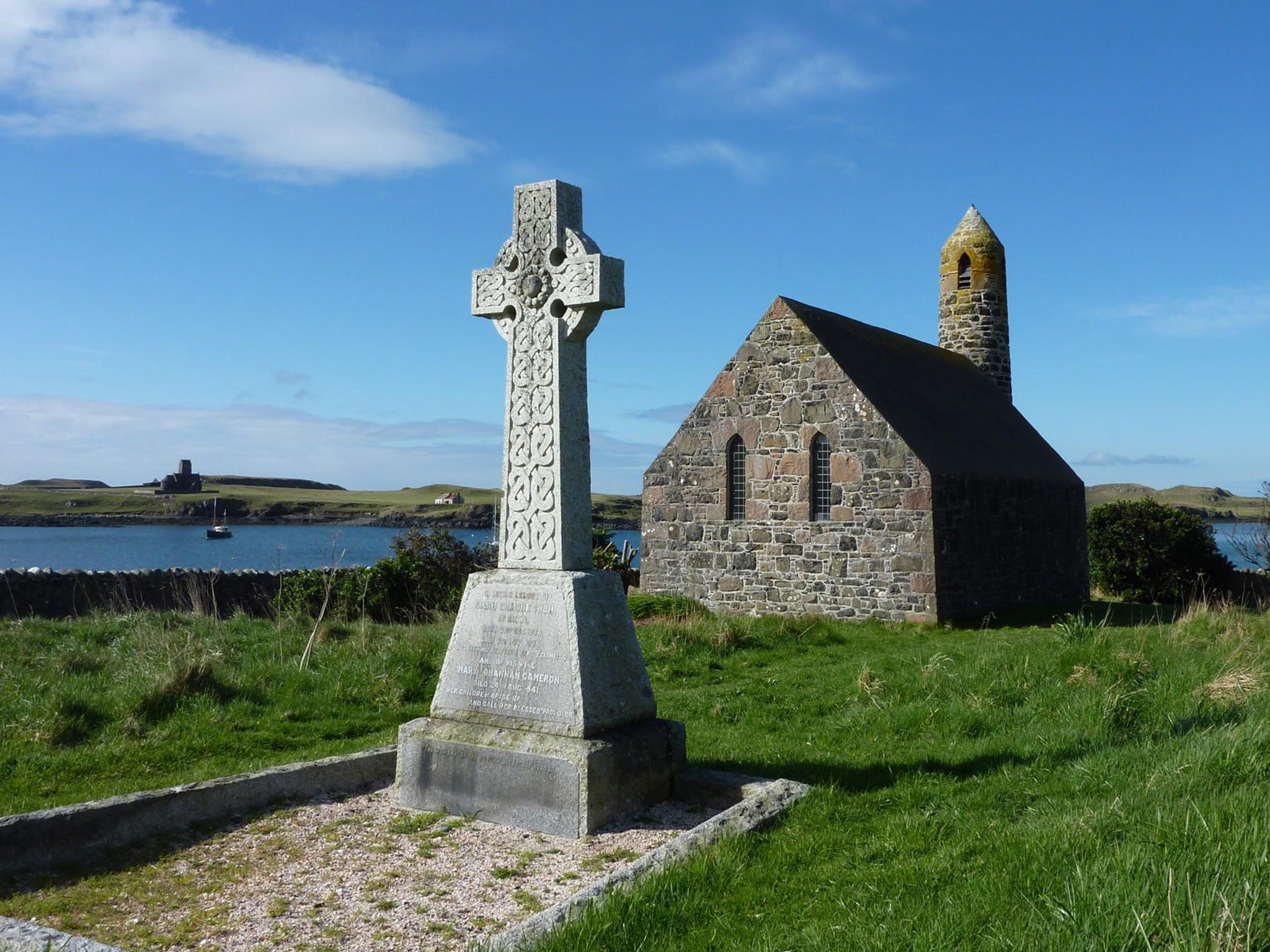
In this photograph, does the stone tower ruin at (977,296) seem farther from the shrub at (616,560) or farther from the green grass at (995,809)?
the green grass at (995,809)

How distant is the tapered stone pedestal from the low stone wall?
10.5 m

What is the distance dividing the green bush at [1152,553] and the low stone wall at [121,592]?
19802 millimetres

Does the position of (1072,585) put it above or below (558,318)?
below

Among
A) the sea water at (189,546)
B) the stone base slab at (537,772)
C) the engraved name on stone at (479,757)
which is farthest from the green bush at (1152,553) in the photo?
the engraved name on stone at (479,757)

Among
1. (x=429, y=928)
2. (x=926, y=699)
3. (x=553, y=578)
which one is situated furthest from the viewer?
(x=926, y=699)

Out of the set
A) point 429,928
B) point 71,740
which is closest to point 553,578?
point 429,928

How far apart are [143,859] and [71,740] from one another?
275 centimetres

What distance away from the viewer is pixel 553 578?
20.2ft

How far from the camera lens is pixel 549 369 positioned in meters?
6.48

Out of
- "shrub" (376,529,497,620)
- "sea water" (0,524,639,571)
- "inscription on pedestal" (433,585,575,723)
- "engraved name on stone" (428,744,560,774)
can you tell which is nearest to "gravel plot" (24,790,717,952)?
"engraved name on stone" (428,744,560,774)

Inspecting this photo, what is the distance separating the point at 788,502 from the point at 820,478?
0.71m

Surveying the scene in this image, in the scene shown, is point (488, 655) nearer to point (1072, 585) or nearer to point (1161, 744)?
point (1161, 744)

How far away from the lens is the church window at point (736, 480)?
62.1 ft

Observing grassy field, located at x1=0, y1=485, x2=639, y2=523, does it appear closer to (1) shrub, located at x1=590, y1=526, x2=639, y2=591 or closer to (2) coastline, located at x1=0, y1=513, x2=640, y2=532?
(2) coastline, located at x1=0, y1=513, x2=640, y2=532
